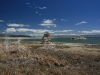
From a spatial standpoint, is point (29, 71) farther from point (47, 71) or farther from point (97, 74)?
point (97, 74)

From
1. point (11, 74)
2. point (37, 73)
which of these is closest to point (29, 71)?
point (37, 73)

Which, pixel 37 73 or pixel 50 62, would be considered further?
pixel 50 62

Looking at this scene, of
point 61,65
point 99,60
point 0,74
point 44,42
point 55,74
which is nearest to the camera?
point 0,74

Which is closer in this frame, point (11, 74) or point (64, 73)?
point (11, 74)

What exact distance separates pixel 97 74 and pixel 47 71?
330cm

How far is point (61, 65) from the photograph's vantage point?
13484mm

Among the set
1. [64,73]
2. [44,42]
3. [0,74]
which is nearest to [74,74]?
[64,73]

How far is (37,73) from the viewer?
33.8 feet

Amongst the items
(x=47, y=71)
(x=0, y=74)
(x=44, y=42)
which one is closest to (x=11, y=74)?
(x=0, y=74)

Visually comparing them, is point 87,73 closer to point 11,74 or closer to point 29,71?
point 29,71

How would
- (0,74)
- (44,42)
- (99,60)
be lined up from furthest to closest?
(44,42)
(99,60)
(0,74)

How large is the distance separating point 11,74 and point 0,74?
629mm

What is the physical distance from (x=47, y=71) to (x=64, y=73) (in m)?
1.13

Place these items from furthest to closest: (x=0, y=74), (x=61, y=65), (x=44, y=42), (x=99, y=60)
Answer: (x=44, y=42), (x=99, y=60), (x=61, y=65), (x=0, y=74)
